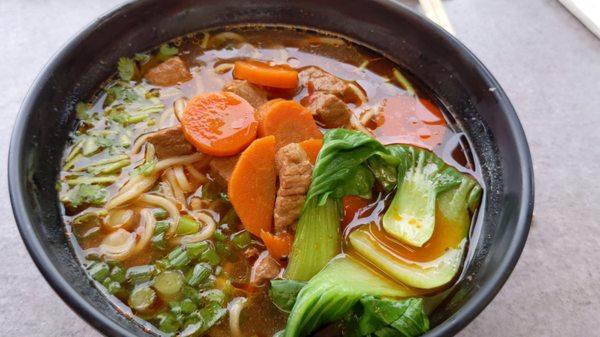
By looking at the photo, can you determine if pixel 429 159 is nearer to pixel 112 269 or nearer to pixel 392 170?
pixel 392 170

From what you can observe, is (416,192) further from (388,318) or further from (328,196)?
(388,318)

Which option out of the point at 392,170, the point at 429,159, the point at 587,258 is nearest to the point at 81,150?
the point at 392,170

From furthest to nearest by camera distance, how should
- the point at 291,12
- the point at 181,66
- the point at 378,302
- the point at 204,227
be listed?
the point at 291,12, the point at 181,66, the point at 204,227, the point at 378,302

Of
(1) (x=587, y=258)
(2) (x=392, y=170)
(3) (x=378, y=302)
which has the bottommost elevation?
(1) (x=587, y=258)

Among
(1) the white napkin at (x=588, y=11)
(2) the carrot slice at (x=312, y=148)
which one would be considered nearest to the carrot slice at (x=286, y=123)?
(2) the carrot slice at (x=312, y=148)

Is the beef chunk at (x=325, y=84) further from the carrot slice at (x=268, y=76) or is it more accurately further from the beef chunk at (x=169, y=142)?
the beef chunk at (x=169, y=142)

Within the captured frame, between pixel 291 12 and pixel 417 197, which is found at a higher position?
pixel 291 12
